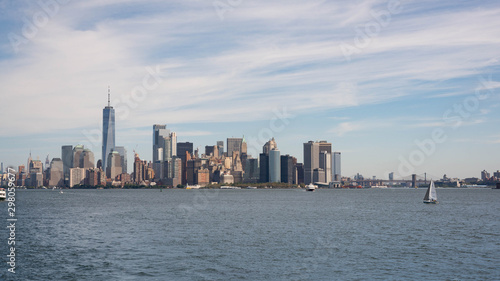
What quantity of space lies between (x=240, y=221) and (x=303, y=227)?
19043 millimetres

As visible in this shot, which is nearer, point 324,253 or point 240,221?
point 324,253

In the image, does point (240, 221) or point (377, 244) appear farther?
point (240, 221)

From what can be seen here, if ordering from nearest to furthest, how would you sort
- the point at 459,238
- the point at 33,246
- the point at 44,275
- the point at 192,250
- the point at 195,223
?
the point at 44,275 → the point at 192,250 → the point at 33,246 → the point at 459,238 → the point at 195,223

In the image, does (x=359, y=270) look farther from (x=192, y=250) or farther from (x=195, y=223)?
(x=195, y=223)

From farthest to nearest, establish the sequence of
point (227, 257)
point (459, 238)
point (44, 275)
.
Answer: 1. point (459, 238)
2. point (227, 257)
3. point (44, 275)

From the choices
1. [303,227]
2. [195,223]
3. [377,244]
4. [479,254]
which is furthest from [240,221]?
[479,254]

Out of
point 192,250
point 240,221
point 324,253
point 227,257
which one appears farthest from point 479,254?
point 240,221

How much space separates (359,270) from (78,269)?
29551 mm

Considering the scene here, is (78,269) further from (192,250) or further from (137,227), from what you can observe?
(137,227)

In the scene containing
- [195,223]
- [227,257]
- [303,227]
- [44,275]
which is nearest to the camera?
[44,275]

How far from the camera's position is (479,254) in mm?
61219

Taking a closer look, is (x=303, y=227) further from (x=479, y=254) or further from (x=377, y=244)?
(x=479, y=254)

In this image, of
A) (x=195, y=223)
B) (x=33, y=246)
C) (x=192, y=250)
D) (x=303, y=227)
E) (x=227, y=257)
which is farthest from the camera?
(x=195, y=223)

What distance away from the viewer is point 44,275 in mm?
49250
